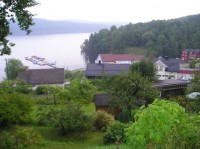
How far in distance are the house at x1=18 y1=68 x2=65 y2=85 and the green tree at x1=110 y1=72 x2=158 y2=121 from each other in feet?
71.6

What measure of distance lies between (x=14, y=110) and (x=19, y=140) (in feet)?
10.4

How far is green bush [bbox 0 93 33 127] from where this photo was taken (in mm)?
15806

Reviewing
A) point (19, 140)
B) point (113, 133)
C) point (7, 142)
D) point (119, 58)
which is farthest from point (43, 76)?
point (119, 58)

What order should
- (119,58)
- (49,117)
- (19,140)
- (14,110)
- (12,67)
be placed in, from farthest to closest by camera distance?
(119,58)
(12,67)
(49,117)
(14,110)
(19,140)

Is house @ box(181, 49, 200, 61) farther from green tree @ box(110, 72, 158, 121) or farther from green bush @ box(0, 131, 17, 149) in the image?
green bush @ box(0, 131, 17, 149)

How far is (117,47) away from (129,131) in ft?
313

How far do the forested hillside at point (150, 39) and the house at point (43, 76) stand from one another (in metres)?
46.2

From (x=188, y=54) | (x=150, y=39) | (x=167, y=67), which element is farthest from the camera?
(x=150, y=39)

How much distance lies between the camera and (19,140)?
13344mm

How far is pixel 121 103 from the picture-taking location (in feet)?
68.8

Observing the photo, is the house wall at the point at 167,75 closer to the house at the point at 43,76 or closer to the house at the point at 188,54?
the house at the point at 43,76

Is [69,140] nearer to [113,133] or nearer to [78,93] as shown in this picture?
[113,133]

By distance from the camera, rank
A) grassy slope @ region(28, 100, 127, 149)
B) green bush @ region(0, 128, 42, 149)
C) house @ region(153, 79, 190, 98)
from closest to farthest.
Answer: green bush @ region(0, 128, 42, 149) → grassy slope @ region(28, 100, 127, 149) → house @ region(153, 79, 190, 98)

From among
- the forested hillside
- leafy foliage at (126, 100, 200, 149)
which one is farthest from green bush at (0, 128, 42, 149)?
the forested hillside
